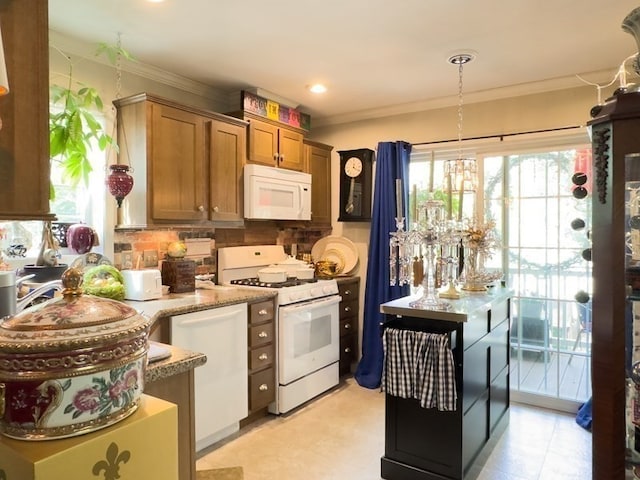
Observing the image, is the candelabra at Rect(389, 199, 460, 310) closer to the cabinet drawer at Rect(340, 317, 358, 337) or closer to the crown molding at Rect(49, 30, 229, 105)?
the cabinet drawer at Rect(340, 317, 358, 337)

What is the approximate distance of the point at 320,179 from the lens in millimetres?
4402

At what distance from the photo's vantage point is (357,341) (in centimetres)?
433

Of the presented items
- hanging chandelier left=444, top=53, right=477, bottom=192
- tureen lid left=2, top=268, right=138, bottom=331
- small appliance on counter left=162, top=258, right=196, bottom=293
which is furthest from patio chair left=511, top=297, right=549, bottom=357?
tureen lid left=2, top=268, right=138, bottom=331

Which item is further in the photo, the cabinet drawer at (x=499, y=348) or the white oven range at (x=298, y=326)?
the white oven range at (x=298, y=326)

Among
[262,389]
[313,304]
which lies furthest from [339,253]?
[262,389]

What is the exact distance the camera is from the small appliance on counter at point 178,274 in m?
3.06

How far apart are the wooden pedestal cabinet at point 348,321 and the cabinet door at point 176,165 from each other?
161 centimetres

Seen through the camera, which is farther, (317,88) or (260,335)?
(317,88)

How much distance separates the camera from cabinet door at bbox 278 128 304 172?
3842 mm

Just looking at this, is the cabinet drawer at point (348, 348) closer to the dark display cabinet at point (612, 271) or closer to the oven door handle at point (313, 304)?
the oven door handle at point (313, 304)

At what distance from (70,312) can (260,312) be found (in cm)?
236

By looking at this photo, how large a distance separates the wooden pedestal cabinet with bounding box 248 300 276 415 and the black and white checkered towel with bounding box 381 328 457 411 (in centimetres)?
110

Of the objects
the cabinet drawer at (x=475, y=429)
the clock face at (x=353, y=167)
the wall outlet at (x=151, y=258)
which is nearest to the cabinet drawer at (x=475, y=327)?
the cabinet drawer at (x=475, y=429)

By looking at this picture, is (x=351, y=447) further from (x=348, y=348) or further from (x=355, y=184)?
(x=355, y=184)
